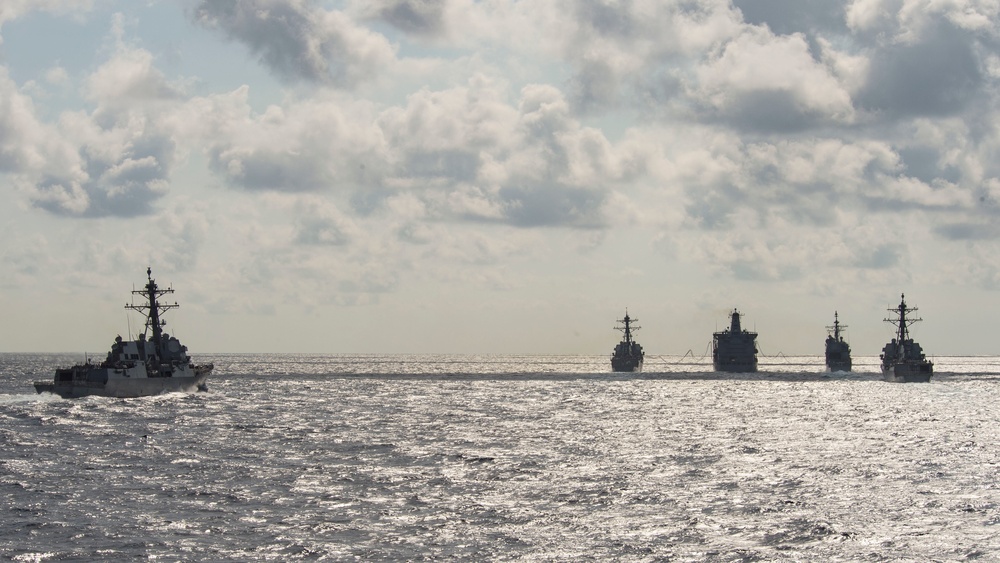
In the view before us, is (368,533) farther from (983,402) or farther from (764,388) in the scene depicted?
(764,388)

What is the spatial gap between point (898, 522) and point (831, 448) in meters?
26.3

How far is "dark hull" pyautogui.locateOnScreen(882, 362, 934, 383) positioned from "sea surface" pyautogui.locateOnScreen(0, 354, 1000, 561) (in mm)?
83618

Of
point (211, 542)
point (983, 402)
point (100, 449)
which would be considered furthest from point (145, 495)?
point (983, 402)

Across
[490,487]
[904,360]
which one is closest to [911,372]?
[904,360]

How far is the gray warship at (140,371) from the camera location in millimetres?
97938

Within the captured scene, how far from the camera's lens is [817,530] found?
33656 millimetres

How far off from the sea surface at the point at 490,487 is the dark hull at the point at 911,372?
8362 cm

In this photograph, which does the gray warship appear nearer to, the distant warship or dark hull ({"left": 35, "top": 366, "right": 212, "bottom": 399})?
dark hull ({"left": 35, "top": 366, "right": 212, "bottom": 399})

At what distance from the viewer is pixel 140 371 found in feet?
335

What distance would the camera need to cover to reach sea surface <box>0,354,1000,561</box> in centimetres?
3084

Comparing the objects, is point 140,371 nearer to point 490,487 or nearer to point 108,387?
point 108,387

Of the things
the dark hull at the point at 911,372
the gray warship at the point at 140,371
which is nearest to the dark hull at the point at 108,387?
the gray warship at the point at 140,371

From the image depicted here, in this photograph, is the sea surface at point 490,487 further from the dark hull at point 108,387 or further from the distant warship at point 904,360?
the distant warship at point 904,360

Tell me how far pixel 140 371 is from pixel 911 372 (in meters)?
121
